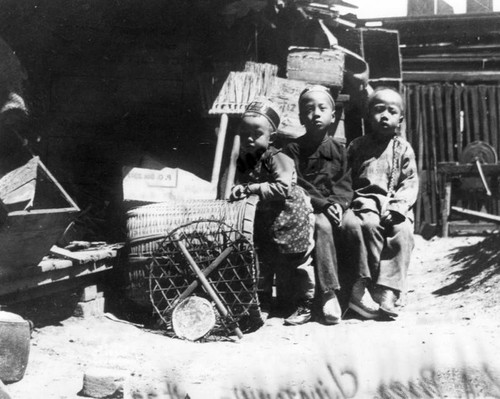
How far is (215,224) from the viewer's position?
15.4 ft

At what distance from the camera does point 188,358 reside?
3924 millimetres

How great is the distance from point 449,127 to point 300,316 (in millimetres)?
7077

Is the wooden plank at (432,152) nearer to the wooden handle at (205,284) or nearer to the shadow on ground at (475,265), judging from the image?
the shadow on ground at (475,265)

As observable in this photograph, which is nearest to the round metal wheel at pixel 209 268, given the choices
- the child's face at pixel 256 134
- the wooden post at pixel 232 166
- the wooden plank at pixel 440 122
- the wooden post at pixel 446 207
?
the child's face at pixel 256 134

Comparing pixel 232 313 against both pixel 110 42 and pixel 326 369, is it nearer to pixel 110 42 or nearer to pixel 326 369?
pixel 326 369

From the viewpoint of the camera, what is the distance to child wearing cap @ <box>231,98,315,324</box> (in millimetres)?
4781

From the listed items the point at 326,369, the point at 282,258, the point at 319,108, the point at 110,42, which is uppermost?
the point at 110,42

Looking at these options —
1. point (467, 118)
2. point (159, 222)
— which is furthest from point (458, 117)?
point (159, 222)

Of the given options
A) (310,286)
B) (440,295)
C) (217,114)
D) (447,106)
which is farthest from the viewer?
(447,106)

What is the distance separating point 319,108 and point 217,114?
1.41 metres

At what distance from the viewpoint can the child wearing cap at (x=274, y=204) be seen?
478cm

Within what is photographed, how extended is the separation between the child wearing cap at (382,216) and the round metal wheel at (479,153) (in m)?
5.79

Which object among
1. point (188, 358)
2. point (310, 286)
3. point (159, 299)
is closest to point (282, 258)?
point (310, 286)

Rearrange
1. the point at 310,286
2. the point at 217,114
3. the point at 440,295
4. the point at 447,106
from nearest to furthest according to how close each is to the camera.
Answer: the point at 310,286
the point at 440,295
the point at 217,114
the point at 447,106
